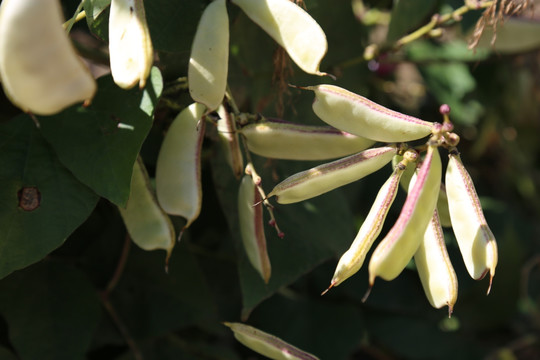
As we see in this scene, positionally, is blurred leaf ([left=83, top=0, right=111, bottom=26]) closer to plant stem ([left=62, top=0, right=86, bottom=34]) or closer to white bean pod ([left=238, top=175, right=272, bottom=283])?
plant stem ([left=62, top=0, right=86, bottom=34])

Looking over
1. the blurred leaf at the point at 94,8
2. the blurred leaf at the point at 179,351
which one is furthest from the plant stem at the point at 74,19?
the blurred leaf at the point at 179,351

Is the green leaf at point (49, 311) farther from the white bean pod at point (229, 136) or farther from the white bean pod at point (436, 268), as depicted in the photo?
the white bean pod at point (436, 268)

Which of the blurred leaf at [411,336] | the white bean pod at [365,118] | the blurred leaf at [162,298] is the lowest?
the blurred leaf at [411,336]

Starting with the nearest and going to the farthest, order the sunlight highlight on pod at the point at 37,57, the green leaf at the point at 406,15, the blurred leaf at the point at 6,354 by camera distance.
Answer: the sunlight highlight on pod at the point at 37,57 → the blurred leaf at the point at 6,354 → the green leaf at the point at 406,15

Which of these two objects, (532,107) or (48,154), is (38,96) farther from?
(532,107)

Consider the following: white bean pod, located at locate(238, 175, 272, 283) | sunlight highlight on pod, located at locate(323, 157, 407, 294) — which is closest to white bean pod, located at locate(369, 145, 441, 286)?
sunlight highlight on pod, located at locate(323, 157, 407, 294)

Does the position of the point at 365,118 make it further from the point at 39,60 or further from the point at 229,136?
the point at 39,60

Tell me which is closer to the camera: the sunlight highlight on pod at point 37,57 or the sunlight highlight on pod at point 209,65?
the sunlight highlight on pod at point 37,57

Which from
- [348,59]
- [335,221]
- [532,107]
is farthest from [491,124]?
[335,221]
